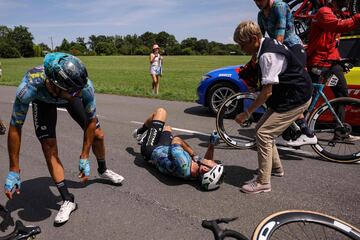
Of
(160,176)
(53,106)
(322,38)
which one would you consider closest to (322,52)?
(322,38)

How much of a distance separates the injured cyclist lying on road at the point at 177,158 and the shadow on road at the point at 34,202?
3.21 feet

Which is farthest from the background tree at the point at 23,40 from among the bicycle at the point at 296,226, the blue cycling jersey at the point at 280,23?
the bicycle at the point at 296,226

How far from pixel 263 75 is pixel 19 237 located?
2654 millimetres

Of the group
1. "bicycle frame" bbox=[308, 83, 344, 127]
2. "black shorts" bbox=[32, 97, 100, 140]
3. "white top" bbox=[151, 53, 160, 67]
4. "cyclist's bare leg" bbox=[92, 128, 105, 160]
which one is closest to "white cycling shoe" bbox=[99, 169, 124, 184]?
"cyclist's bare leg" bbox=[92, 128, 105, 160]

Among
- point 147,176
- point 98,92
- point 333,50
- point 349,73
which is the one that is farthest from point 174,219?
point 98,92

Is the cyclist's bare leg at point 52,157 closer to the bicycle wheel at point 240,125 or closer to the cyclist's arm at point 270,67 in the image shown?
the cyclist's arm at point 270,67

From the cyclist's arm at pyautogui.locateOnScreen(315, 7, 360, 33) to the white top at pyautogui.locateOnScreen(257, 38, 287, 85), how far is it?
180 cm

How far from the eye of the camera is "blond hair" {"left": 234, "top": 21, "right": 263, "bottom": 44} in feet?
11.1

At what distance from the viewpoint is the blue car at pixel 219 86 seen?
732 cm

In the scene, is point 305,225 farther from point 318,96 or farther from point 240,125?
point 318,96

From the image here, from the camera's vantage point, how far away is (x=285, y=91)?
380cm

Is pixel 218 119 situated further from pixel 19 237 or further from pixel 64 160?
pixel 19 237

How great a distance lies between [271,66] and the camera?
3.40 m

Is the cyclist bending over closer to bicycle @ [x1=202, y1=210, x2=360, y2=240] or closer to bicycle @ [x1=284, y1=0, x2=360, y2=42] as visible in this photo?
bicycle @ [x1=202, y1=210, x2=360, y2=240]
